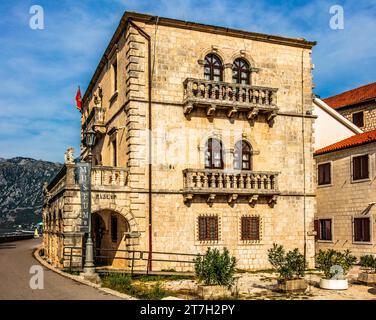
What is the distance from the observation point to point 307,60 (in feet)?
85.4

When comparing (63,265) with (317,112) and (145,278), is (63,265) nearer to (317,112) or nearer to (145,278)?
(145,278)

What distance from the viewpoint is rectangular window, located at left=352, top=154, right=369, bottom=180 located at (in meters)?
25.7

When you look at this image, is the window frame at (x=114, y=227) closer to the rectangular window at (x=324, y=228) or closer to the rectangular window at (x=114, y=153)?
the rectangular window at (x=114, y=153)

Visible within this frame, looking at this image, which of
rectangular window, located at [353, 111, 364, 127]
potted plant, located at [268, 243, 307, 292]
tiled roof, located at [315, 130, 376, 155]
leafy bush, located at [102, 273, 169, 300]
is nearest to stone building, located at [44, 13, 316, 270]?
tiled roof, located at [315, 130, 376, 155]

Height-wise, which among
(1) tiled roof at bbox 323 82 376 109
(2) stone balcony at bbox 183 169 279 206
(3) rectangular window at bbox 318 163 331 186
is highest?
(1) tiled roof at bbox 323 82 376 109

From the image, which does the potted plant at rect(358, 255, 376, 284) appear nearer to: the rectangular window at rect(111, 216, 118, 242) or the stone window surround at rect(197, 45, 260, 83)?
the stone window surround at rect(197, 45, 260, 83)

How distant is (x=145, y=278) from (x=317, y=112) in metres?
16.4

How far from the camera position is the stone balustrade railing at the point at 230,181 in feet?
73.7

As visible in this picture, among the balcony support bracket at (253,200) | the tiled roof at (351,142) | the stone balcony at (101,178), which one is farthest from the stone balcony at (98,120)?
the tiled roof at (351,142)

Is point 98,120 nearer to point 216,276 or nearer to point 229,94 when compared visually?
point 229,94

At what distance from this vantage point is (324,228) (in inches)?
1122

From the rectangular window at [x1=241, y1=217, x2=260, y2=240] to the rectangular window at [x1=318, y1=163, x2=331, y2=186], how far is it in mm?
6768

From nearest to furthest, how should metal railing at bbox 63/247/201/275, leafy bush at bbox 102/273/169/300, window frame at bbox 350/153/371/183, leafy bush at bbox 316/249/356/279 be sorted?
leafy bush at bbox 102/273/169/300 → leafy bush at bbox 316/249/356/279 → metal railing at bbox 63/247/201/275 → window frame at bbox 350/153/371/183

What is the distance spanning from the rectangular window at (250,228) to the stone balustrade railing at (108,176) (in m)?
6.38
